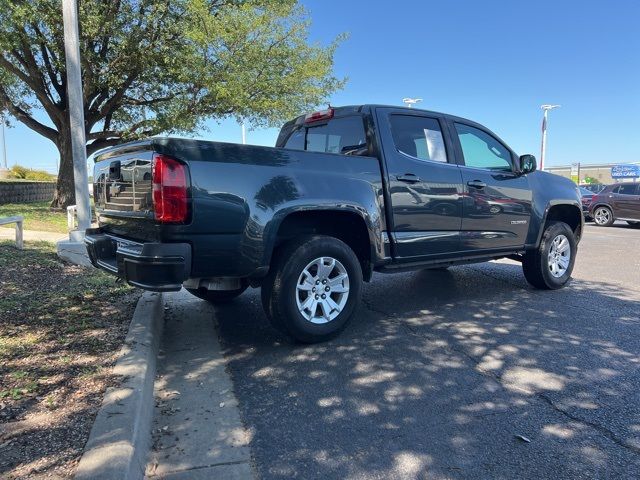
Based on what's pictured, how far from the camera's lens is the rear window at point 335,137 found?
4719 millimetres

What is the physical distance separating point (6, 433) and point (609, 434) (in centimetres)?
329

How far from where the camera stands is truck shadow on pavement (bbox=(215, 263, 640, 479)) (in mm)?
2600

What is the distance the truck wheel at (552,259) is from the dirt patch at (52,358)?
15.7 ft

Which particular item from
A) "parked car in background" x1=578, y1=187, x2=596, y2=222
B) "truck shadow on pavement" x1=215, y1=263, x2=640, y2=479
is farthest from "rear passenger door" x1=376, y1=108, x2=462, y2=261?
"parked car in background" x1=578, y1=187, x2=596, y2=222

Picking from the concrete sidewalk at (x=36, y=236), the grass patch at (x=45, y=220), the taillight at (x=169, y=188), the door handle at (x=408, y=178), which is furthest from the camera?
the grass patch at (x=45, y=220)

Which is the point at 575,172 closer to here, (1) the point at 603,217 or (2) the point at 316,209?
(1) the point at 603,217

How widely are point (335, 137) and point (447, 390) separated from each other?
9.03ft

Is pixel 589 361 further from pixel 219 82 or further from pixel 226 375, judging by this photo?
pixel 219 82

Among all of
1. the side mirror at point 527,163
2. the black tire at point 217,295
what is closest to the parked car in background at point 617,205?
the side mirror at point 527,163

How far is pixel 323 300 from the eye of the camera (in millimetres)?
4188

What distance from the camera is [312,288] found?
4.11 metres

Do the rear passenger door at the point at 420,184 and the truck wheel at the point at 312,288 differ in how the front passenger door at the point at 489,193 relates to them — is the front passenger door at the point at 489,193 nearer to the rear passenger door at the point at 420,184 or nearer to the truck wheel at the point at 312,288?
the rear passenger door at the point at 420,184

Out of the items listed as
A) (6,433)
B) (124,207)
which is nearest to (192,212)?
(124,207)

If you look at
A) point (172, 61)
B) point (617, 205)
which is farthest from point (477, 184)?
point (617, 205)
